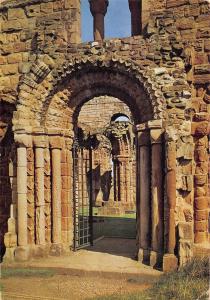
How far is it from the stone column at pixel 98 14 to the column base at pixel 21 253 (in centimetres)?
535

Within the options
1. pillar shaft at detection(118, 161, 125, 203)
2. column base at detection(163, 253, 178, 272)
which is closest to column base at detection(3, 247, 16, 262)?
column base at detection(163, 253, 178, 272)

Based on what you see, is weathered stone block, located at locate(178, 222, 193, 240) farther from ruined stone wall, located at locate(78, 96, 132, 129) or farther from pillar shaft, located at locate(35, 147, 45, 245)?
ruined stone wall, located at locate(78, 96, 132, 129)

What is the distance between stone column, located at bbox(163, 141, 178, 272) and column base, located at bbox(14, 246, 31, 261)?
293 cm

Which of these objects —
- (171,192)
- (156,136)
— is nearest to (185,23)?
(156,136)

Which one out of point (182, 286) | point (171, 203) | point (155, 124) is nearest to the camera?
point (182, 286)

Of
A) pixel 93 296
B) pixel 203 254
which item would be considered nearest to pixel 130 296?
pixel 93 296

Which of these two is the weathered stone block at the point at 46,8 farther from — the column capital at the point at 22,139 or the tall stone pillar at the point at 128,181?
the tall stone pillar at the point at 128,181

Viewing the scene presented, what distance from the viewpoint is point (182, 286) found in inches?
199

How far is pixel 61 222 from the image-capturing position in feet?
26.3

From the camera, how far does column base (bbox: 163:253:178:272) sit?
21.3 feet

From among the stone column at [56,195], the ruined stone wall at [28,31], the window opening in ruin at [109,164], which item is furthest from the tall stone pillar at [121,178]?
the ruined stone wall at [28,31]

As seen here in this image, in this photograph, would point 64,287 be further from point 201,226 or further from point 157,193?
point 201,226

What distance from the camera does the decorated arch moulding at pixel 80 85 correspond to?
23.3 ft

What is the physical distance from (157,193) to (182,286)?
2.20 meters
